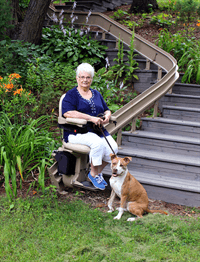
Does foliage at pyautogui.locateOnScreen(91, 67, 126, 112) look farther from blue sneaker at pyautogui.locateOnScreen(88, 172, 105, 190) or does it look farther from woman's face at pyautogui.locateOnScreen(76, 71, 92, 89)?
blue sneaker at pyautogui.locateOnScreen(88, 172, 105, 190)

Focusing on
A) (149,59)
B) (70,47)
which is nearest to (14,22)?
(70,47)

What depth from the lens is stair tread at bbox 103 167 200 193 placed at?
3.46 m

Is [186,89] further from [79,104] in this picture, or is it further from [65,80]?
[79,104]

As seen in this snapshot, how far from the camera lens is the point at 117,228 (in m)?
2.91

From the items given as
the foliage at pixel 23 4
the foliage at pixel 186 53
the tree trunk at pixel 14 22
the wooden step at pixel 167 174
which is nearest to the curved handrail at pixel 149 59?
the foliage at pixel 186 53

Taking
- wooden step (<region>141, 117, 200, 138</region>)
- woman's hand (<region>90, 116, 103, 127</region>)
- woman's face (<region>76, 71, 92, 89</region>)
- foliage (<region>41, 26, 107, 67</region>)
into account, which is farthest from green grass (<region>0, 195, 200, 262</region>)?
foliage (<region>41, 26, 107, 67</region>)

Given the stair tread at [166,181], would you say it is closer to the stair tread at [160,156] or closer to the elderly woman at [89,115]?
the stair tread at [160,156]

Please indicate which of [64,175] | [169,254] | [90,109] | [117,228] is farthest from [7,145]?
[169,254]

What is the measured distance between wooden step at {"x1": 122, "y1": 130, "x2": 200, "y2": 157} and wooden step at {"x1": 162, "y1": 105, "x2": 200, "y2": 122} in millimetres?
743

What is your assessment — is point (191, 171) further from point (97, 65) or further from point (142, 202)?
point (97, 65)

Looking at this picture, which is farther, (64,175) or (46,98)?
(46,98)

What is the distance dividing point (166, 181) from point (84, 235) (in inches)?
57.9

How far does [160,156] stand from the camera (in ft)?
13.6

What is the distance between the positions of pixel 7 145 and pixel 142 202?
6.16 ft
